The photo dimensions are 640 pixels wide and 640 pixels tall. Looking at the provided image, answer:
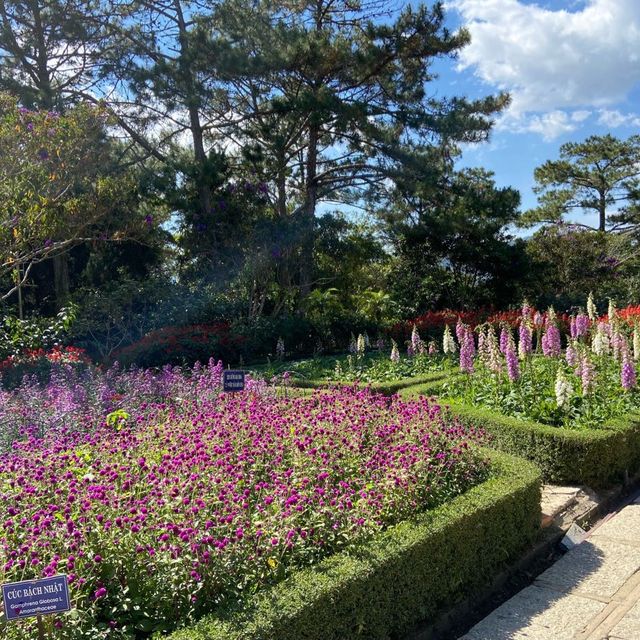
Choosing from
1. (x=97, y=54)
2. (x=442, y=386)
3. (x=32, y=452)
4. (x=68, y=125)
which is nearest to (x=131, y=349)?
(x=68, y=125)

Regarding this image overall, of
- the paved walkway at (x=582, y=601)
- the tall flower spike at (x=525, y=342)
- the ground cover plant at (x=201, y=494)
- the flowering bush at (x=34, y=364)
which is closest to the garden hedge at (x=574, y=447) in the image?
the ground cover plant at (x=201, y=494)

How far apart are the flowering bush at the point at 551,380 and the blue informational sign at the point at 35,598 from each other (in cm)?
410

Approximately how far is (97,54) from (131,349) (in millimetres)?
7793

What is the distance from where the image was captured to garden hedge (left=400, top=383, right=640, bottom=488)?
4.75 metres

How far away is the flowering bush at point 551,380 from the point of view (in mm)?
5254

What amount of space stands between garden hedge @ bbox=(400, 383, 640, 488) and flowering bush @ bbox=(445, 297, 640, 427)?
→ 21cm

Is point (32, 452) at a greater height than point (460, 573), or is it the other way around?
point (32, 452)

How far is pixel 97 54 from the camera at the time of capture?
14.2 metres

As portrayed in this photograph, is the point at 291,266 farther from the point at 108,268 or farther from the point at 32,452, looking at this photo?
the point at 32,452

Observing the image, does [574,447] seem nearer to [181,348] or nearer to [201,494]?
[201,494]

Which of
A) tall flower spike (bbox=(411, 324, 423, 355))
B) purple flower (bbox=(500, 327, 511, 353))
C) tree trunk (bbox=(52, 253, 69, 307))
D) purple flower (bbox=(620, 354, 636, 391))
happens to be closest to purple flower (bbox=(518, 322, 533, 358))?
purple flower (bbox=(500, 327, 511, 353))

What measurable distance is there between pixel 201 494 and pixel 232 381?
2.05 meters

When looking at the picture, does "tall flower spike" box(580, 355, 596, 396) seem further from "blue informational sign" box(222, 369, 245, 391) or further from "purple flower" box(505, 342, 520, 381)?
"blue informational sign" box(222, 369, 245, 391)

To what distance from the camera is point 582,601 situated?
10.7ft
